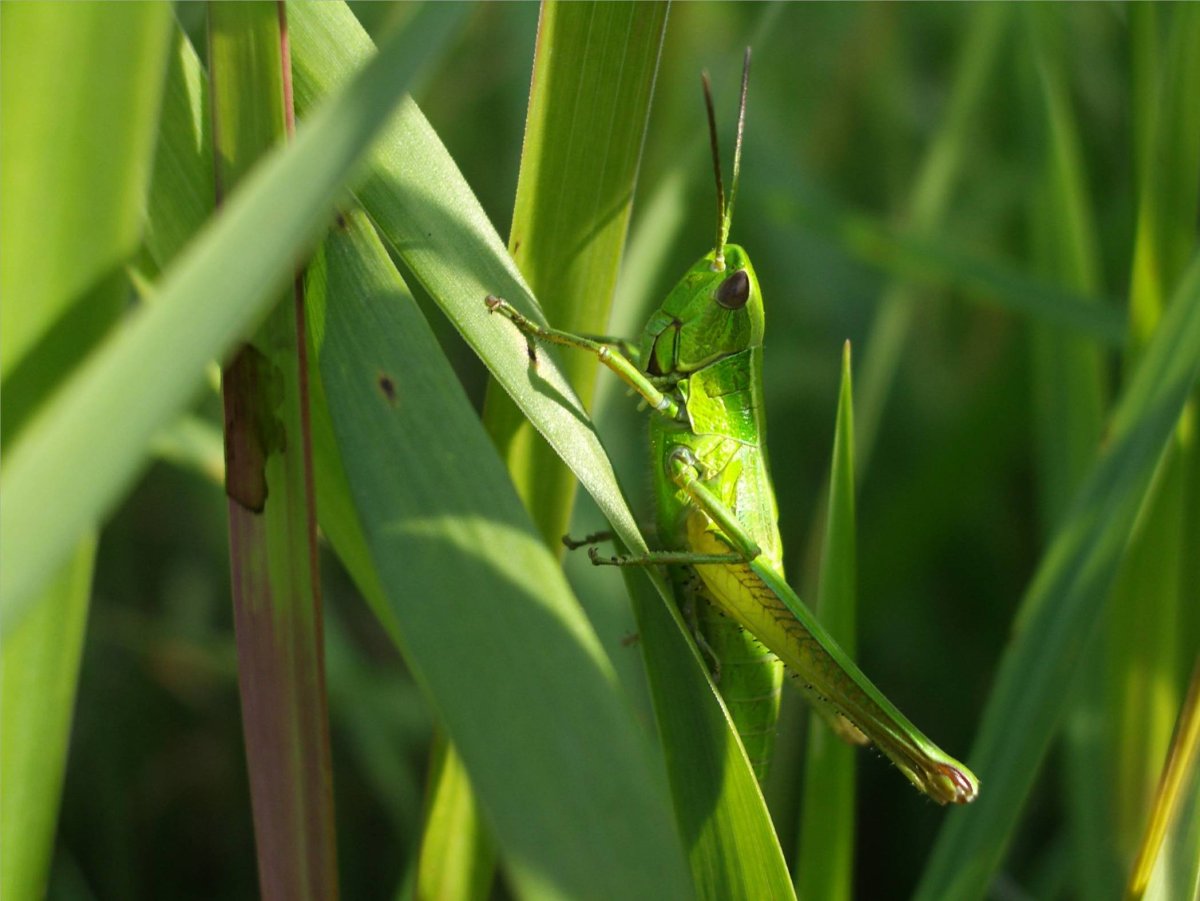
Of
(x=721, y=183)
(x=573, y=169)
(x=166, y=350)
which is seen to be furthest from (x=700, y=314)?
(x=166, y=350)

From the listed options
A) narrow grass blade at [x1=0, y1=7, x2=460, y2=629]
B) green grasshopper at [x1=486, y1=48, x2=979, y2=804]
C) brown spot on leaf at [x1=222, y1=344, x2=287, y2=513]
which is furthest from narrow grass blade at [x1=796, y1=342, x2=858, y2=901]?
narrow grass blade at [x1=0, y1=7, x2=460, y2=629]

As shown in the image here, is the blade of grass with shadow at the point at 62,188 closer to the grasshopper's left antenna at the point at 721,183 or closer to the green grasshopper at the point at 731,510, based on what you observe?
the green grasshopper at the point at 731,510

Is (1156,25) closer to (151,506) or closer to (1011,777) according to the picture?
(1011,777)

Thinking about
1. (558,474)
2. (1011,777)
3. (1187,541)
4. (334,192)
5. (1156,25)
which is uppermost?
(1156,25)

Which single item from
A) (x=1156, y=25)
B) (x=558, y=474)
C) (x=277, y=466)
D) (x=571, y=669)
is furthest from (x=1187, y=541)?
(x=277, y=466)

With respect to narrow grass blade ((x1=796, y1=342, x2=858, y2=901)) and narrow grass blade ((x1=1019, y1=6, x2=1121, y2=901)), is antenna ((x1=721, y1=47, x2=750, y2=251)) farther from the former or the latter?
narrow grass blade ((x1=1019, y1=6, x2=1121, y2=901))

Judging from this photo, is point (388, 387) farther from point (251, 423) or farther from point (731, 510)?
point (731, 510)
